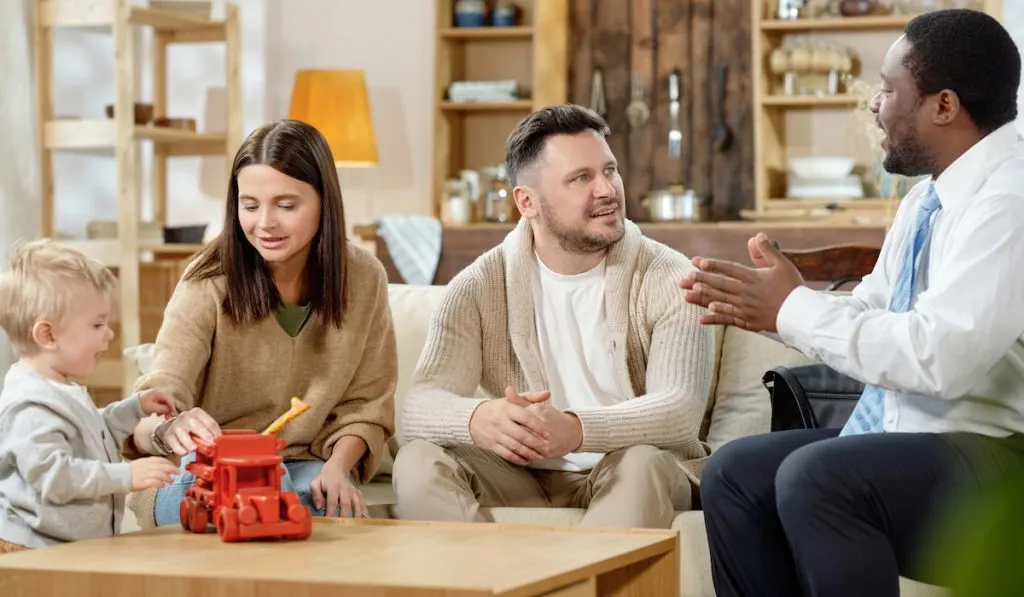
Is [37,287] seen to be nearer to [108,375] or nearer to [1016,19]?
[108,375]

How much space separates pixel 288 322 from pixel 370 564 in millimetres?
967

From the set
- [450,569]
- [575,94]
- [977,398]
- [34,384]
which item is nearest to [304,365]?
[34,384]

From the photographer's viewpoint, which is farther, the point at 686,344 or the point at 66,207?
the point at 66,207

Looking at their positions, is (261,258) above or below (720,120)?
below

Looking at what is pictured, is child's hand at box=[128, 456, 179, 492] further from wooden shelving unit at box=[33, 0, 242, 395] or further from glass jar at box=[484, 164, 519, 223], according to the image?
glass jar at box=[484, 164, 519, 223]

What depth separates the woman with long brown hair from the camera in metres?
2.22

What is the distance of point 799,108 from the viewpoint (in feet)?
18.4

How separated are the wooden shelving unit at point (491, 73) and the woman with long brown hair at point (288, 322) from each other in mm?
3494

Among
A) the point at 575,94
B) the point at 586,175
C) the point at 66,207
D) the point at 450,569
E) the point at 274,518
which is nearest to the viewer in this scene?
the point at 450,569

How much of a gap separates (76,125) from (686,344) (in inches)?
132

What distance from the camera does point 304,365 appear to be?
2.33 m

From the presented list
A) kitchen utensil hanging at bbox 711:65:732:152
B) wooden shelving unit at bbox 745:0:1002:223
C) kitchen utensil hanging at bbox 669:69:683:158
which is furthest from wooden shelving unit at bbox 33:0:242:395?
wooden shelving unit at bbox 745:0:1002:223

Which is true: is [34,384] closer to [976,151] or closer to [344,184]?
[976,151]

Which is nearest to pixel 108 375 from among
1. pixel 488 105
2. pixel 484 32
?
pixel 488 105
